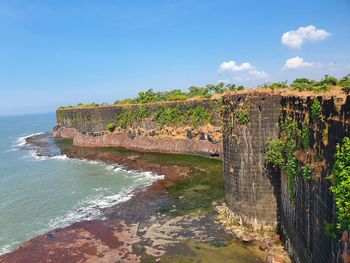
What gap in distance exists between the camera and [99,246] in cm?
1805

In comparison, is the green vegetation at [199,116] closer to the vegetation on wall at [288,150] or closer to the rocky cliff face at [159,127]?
the rocky cliff face at [159,127]

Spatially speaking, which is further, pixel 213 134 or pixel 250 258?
pixel 213 134

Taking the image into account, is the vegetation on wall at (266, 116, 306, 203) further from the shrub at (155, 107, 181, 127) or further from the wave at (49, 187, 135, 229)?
the shrub at (155, 107, 181, 127)

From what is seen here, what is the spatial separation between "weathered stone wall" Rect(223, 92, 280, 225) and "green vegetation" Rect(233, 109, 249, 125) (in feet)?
0.34

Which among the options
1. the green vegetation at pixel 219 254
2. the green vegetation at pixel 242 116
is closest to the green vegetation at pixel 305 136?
the green vegetation at pixel 242 116

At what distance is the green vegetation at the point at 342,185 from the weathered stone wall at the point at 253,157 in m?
8.52

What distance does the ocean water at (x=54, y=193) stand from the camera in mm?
22834

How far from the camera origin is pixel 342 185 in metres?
8.75

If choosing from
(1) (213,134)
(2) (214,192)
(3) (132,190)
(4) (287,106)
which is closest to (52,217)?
(3) (132,190)

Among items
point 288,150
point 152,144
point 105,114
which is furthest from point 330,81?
point 105,114

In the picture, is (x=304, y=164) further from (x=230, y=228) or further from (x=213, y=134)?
(x=213, y=134)

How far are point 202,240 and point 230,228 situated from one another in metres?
1.80

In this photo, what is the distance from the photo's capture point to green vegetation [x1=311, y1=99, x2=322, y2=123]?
11.1 metres

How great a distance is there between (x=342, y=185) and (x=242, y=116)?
31.8 ft
